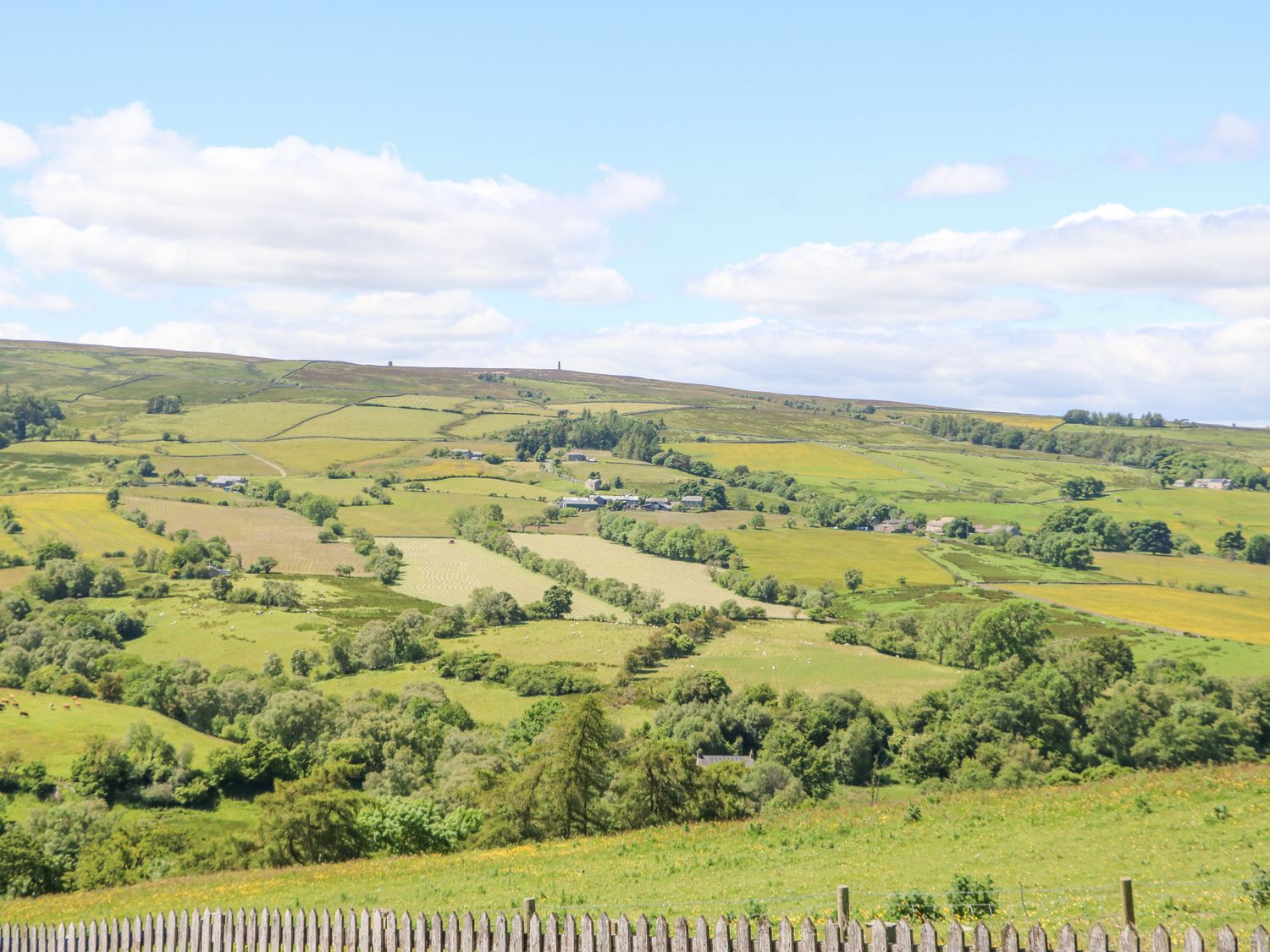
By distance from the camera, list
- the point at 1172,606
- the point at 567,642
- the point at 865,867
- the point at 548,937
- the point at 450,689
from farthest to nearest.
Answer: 1. the point at 1172,606
2. the point at 567,642
3. the point at 450,689
4. the point at 865,867
5. the point at 548,937

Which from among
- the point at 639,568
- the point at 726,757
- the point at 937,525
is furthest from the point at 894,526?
the point at 726,757

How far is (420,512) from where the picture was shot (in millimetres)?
186125

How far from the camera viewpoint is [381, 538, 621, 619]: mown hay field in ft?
442

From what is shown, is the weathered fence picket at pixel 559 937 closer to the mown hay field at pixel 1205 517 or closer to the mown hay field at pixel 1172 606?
the mown hay field at pixel 1172 606

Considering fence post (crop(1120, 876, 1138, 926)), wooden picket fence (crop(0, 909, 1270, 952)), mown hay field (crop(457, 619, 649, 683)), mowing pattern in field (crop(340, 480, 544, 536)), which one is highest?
fence post (crop(1120, 876, 1138, 926))

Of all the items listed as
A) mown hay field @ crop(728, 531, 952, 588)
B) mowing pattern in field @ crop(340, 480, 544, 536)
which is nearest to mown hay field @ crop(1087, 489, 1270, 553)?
mown hay field @ crop(728, 531, 952, 588)

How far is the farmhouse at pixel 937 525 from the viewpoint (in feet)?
612

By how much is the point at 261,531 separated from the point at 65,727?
298ft

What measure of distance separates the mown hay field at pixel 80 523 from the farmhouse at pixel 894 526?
4820 inches

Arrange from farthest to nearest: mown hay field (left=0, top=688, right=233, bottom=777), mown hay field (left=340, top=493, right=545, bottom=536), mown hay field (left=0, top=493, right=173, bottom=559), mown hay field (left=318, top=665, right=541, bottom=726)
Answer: mown hay field (left=340, top=493, right=545, bottom=536), mown hay field (left=0, top=493, right=173, bottom=559), mown hay field (left=318, top=665, right=541, bottom=726), mown hay field (left=0, top=688, right=233, bottom=777)

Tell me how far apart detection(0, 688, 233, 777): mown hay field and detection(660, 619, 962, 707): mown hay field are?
44.7m

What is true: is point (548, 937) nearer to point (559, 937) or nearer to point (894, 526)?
point (559, 937)

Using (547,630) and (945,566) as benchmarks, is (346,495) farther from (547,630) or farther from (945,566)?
(945,566)

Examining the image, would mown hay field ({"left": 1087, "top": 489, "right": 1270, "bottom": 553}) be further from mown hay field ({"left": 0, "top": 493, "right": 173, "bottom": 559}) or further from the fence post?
the fence post
